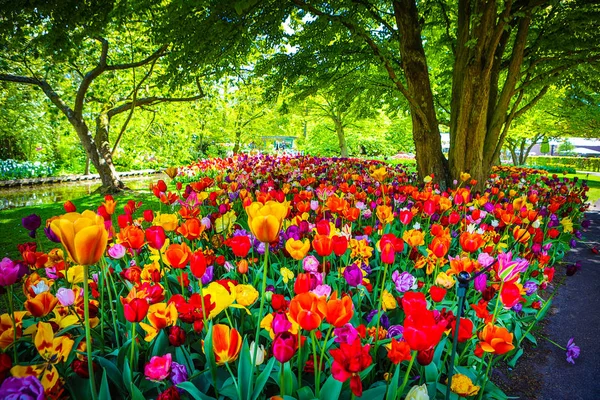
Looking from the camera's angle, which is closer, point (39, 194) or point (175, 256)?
point (175, 256)

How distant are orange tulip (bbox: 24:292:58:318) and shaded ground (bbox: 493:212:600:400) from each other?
7.84 ft

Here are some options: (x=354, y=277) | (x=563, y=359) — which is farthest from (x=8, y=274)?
(x=563, y=359)

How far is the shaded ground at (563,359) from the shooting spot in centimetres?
207

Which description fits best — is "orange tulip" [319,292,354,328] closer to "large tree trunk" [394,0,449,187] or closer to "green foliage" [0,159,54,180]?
"large tree trunk" [394,0,449,187]

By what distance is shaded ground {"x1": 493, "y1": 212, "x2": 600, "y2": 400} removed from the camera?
2.07 metres

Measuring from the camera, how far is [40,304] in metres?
1.33

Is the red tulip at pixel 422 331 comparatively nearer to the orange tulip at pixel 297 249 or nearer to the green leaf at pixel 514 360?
the orange tulip at pixel 297 249

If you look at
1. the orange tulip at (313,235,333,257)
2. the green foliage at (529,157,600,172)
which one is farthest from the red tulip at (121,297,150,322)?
the green foliage at (529,157,600,172)

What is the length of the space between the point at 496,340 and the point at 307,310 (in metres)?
0.64

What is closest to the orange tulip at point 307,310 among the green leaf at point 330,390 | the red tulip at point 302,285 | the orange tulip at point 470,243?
the red tulip at point 302,285

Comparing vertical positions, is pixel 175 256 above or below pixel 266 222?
below

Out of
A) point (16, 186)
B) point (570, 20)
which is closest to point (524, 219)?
point (570, 20)

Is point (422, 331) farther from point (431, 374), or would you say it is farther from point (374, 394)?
point (431, 374)

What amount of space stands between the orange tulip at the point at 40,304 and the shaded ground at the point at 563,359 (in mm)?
2389
